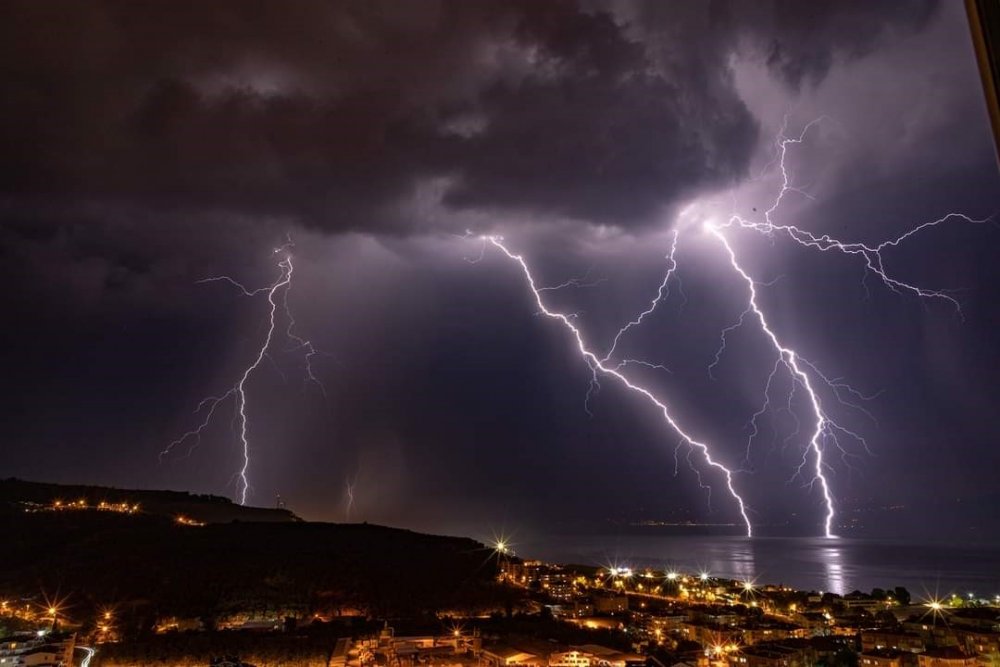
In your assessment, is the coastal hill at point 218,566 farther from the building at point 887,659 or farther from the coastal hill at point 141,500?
the building at point 887,659

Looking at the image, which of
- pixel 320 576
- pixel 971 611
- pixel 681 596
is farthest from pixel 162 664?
pixel 971 611

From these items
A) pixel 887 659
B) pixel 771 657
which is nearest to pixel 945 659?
pixel 887 659

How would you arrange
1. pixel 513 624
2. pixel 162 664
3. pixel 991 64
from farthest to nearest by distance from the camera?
pixel 513 624 → pixel 162 664 → pixel 991 64

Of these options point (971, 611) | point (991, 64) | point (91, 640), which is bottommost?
point (91, 640)

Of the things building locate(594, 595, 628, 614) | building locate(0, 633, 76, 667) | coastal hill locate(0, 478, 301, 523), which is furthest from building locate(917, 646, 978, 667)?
coastal hill locate(0, 478, 301, 523)

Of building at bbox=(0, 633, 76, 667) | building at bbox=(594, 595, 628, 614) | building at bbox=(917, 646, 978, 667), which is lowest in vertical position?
building at bbox=(0, 633, 76, 667)

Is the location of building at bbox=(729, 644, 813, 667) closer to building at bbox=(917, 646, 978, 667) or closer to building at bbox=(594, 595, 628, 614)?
building at bbox=(917, 646, 978, 667)

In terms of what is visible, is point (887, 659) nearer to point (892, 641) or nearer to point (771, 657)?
point (892, 641)

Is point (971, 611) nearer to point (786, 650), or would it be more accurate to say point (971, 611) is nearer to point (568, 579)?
point (786, 650)
